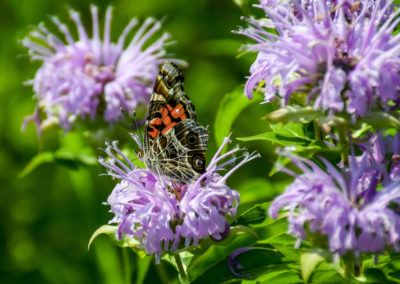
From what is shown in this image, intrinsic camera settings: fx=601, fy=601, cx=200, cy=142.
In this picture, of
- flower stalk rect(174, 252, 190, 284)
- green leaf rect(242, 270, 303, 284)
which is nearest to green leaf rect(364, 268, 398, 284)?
green leaf rect(242, 270, 303, 284)

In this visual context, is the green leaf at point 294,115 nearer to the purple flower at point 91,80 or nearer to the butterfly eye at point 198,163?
the butterfly eye at point 198,163

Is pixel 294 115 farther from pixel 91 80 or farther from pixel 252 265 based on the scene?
pixel 91 80

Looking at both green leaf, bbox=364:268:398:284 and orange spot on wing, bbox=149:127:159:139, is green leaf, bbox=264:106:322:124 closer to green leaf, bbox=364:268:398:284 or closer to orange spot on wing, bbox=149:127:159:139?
green leaf, bbox=364:268:398:284

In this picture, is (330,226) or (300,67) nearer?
(330,226)

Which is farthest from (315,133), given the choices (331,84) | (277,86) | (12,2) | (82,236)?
(12,2)

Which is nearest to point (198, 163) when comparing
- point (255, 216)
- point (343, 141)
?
point (255, 216)

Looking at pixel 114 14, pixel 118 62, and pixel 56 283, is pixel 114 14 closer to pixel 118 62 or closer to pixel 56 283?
pixel 118 62
